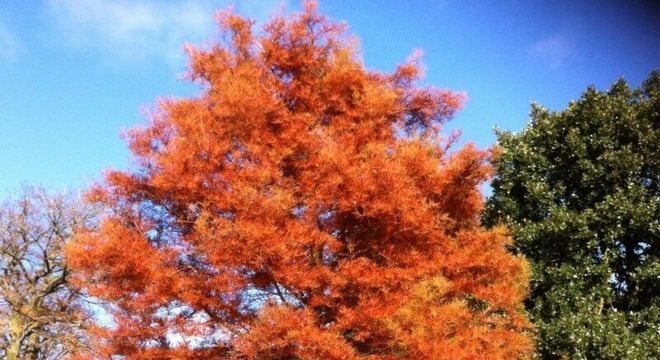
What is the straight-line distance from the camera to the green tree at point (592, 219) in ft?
35.3

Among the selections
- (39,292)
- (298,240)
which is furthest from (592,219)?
(39,292)

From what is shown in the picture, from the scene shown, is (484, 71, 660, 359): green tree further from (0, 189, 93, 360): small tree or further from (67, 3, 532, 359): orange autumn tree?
(0, 189, 93, 360): small tree

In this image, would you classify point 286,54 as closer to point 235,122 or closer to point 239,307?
point 235,122

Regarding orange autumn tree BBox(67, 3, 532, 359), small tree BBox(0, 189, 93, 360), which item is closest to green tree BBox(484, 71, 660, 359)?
orange autumn tree BBox(67, 3, 532, 359)

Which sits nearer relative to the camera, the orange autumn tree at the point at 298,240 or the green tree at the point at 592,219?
the orange autumn tree at the point at 298,240

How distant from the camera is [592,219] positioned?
1157 centimetres

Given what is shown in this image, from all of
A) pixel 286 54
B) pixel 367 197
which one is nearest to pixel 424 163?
pixel 367 197

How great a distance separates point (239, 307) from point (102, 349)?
2498 millimetres

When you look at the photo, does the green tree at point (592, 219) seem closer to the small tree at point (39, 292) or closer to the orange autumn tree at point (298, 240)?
the orange autumn tree at point (298, 240)

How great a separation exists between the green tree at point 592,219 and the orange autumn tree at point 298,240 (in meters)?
2.01

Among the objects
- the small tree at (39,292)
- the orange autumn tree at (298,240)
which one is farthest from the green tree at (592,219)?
the small tree at (39,292)

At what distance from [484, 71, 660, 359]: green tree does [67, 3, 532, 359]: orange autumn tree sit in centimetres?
201

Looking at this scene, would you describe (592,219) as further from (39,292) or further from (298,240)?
(39,292)

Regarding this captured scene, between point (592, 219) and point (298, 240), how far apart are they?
24.5 ft
